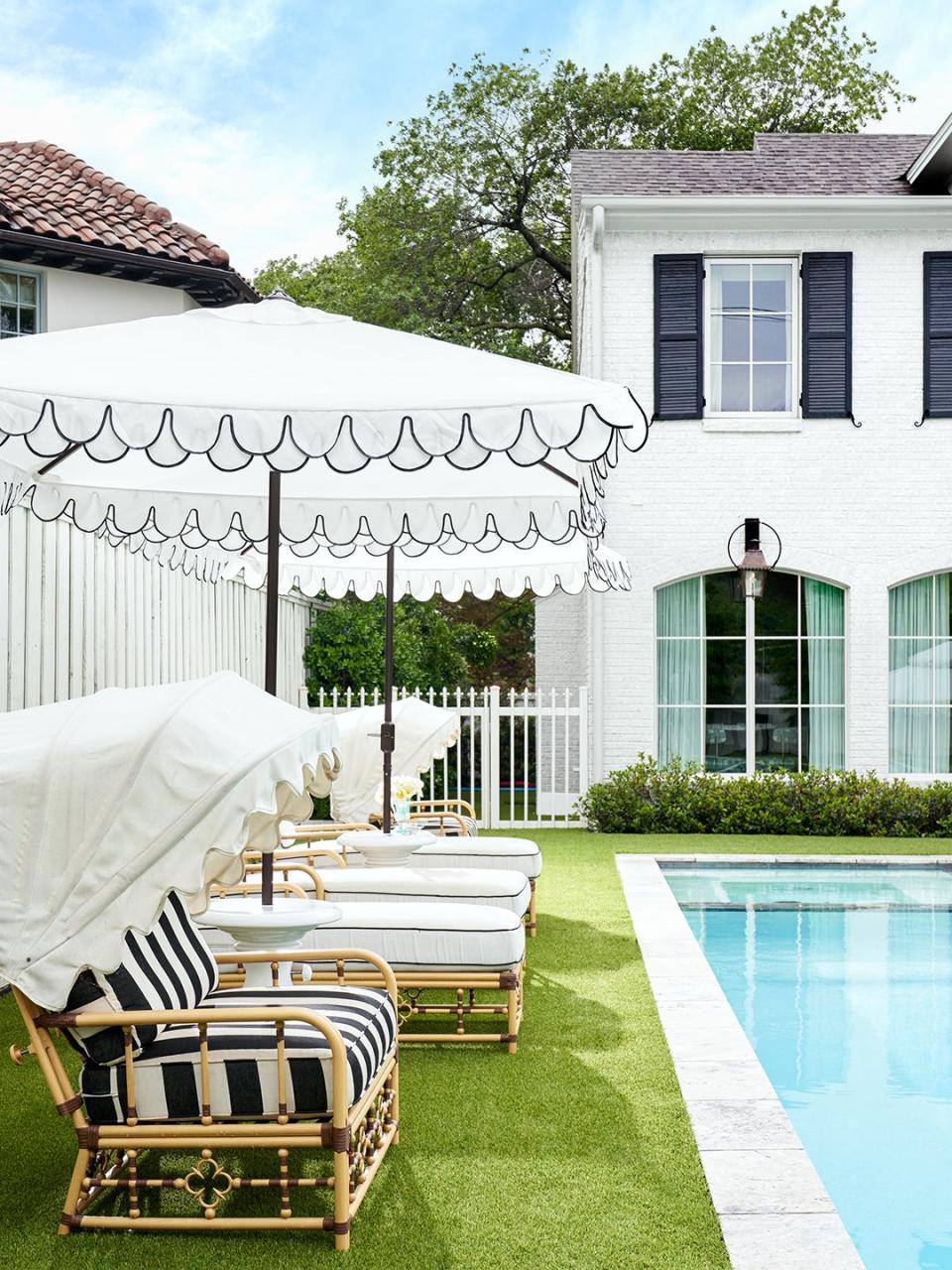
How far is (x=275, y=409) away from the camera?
4699 millimetres

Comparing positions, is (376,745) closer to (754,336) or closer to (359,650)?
(359,650)

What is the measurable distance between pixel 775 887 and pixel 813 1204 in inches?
300

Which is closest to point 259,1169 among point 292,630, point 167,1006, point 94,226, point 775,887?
point 167,1006

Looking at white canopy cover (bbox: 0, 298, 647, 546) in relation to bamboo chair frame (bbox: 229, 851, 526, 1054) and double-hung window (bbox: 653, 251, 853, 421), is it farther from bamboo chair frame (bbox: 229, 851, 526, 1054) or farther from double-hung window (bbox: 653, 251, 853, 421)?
double-hung window (bbox: 653, 251, 853, 421)

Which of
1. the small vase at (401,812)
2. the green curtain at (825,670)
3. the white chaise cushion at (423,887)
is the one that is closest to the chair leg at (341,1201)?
the white chaise cushion at (423,887)

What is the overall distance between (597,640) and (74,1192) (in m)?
12.0

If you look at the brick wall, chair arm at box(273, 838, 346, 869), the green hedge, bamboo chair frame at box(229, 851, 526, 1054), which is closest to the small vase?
chair arm at box(273, 838, 346, 869)

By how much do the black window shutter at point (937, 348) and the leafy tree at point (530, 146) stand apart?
12025mm

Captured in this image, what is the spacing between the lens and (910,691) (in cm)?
1566

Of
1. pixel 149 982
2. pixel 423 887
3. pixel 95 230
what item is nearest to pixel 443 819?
pixel 423 887

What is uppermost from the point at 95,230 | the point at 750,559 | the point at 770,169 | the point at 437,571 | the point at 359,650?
the point at 770,169

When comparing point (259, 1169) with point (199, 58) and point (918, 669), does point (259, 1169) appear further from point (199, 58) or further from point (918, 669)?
point (199, 58)

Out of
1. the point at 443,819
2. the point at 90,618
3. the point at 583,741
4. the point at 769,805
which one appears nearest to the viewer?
the point at 90,618

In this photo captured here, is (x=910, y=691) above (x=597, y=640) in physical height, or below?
below
